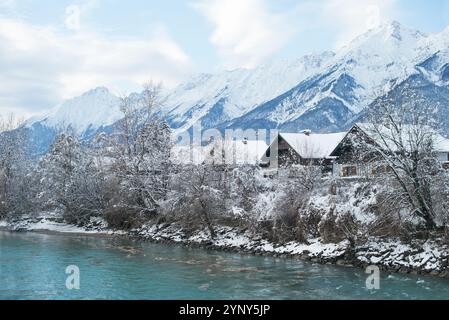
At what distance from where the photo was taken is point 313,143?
55062 millimetres

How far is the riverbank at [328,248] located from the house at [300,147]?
15124 millimetres

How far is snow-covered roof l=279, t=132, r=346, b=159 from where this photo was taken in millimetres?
52469

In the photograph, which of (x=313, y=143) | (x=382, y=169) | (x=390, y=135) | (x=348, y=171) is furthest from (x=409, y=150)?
(x=313, y=143)

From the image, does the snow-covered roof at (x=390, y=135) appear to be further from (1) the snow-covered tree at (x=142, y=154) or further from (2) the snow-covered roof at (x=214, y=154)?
(1) the snow-covered tree at (x=142, y=154)

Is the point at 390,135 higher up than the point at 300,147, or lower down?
lower down

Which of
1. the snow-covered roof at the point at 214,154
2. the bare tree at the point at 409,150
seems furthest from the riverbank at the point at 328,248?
the snow-covered roof at the point at 214,154

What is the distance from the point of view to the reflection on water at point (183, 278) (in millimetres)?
20359

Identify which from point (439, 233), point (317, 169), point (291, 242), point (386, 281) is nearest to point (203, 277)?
point (386, 281)

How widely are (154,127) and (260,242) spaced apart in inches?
793

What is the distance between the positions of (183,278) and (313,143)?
112 feet

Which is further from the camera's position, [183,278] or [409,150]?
[409,150]

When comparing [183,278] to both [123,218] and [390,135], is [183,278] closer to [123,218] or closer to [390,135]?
[390,135]

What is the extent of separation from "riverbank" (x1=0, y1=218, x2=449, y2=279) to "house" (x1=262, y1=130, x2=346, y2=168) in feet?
49.6

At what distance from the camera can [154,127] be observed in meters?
50.3
